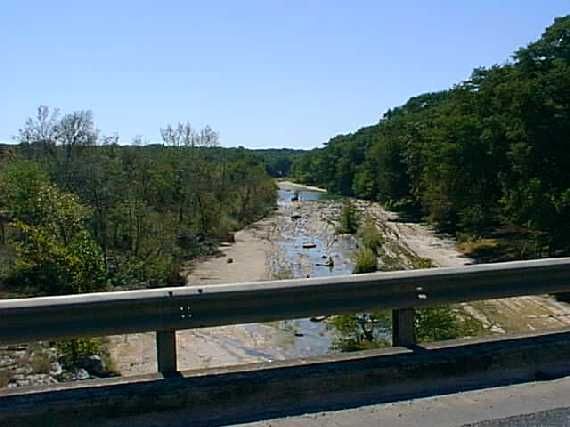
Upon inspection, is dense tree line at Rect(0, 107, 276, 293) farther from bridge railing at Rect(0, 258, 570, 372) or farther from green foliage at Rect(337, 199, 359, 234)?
bridge railing at Rect(0, 258, 570, 372)

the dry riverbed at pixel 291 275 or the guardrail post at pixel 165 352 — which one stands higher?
the guardrail post at pixel 165 352

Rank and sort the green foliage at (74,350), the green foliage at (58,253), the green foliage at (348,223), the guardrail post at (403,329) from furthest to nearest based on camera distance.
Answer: the green foliage at (348,223) < the green foliage at (58,253) < the green foliage at (74,350) < the guardrail post at (403,329)

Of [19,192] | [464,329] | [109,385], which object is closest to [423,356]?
[109,385]

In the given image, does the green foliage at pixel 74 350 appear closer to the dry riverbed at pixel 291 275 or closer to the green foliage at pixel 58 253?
the dry riverbed at pixel 291 275

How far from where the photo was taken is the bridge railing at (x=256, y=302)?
4.60 m

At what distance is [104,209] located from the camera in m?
35.7

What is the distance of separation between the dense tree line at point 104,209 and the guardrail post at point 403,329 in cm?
1779

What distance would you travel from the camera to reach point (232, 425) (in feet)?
14.9

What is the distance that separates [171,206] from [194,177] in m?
4.59

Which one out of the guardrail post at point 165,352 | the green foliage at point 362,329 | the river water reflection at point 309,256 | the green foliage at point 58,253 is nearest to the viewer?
the guardrail post at point 165,352

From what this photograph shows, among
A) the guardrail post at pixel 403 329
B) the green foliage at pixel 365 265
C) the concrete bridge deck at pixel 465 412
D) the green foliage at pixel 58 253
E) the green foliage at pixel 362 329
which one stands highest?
the guardrail post at pixel 403 329

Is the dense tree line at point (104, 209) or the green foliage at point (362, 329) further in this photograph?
the dense tree line at point (104, 209)

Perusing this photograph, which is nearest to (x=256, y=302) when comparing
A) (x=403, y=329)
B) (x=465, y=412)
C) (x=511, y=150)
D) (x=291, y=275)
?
(x=403, y=329)

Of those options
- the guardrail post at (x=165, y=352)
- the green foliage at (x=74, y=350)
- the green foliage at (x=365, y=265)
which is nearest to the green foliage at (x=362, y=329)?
the green foliage at (x=74, y=350)
